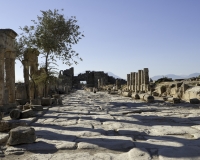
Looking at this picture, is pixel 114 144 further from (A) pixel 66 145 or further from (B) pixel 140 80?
(B) pixel 140 80

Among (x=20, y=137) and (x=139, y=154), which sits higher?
(x=20, y=137)

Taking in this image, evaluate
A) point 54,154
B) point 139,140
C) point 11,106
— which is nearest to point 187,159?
point 139,140

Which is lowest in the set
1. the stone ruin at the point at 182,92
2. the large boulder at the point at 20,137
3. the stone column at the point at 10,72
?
the large boulder at the point at 20,137

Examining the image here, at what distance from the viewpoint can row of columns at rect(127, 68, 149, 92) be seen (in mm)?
27928

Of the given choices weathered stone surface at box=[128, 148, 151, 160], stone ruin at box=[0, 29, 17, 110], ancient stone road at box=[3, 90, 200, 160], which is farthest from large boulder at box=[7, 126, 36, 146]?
stone ruin at box=[0, 29, 17, 110]

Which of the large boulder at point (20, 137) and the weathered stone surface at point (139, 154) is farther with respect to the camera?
the large boulder at point (20, 137)

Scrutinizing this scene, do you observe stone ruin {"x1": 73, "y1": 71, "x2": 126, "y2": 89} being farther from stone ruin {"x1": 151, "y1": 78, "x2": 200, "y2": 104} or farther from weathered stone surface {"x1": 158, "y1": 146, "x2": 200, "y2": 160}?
weathered stone surface {"x1": 158, "y1": 146, "x2": 200, "y2": 160}

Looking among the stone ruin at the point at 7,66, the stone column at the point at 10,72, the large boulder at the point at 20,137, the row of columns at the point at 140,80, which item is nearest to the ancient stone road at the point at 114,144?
the large boulder at the point at 20,137

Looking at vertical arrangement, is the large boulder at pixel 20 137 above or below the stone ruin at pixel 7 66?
below

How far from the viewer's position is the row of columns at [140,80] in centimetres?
2793

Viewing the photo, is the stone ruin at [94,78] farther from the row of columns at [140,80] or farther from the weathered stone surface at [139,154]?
the weathered stone surface at [139,154]

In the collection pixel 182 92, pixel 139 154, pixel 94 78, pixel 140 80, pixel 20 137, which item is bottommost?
pixel 139 154

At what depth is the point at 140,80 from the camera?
30141 mm

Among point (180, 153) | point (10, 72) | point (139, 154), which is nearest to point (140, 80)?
point (10, 72)
